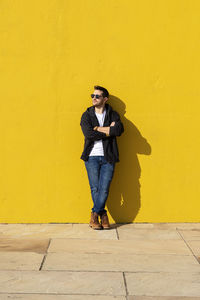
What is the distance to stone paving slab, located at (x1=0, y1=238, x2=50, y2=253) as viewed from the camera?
4.89 m

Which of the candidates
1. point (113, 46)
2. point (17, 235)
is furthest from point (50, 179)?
point (113, 46)

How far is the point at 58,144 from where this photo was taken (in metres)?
6.04

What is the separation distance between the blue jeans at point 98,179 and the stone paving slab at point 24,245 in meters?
0.86

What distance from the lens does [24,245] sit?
5055mm

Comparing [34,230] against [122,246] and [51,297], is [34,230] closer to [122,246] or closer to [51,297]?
[122,246]

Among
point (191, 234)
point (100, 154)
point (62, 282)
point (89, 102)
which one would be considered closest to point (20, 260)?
point (62, 282)

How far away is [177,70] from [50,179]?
2.22 m

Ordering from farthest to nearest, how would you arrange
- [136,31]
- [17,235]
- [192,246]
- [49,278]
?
[136,31]
[17,235]
[192,246]
[49,278]

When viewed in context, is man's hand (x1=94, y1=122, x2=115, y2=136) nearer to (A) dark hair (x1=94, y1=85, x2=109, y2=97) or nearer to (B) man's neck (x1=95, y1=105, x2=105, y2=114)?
(B) man's neck (x1=95, y1=105, x2=105, y2=114)

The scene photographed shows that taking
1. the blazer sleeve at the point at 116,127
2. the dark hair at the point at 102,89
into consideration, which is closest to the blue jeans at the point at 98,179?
the blazer sleeve at the point at 116,127

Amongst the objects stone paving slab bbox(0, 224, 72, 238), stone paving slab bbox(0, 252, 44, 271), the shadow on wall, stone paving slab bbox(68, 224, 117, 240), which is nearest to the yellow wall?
the shadow on wall

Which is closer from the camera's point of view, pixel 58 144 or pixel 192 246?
pixel 192 246

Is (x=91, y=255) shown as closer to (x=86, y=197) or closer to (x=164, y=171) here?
(x=86, y=197)

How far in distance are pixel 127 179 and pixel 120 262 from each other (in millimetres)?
1752
